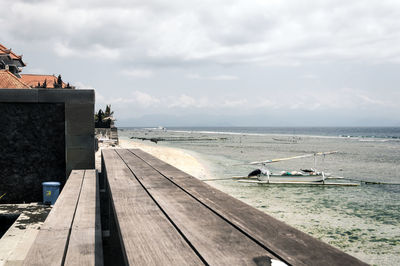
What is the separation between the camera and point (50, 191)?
21.4ft

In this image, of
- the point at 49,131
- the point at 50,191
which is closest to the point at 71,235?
the point at 50,191

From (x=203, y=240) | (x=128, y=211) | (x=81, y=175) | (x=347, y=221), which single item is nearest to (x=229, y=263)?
(x=203, y=240)

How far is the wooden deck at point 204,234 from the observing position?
1.72 m

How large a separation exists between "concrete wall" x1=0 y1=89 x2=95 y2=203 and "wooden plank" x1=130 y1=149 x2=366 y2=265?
449 cm

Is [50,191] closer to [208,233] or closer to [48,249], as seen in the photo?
[48,249]

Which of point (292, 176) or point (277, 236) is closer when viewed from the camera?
point (277, 236)

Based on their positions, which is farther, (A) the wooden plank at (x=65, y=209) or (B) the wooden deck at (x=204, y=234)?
(A) the wooden plank at (x=65, y=209)

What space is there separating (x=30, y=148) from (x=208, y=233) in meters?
5.95

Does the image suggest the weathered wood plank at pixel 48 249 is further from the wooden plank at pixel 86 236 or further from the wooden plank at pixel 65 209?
the wooden plank at pixel 65 209

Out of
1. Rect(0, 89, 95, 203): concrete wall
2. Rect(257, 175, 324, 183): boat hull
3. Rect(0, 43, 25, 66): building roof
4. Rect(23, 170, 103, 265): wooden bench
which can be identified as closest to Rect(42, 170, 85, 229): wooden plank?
Rect(23, 170, 103, 265): wooden bench

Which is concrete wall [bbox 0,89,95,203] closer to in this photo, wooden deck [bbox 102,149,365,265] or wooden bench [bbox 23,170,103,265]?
wooden bench [bbox 23,170,103,265]

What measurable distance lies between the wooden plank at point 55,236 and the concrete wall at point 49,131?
9.65ft

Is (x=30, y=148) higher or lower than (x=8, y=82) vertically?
lower

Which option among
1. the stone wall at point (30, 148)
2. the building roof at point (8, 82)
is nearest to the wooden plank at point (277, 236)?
the stone wall at point (30, 148)
